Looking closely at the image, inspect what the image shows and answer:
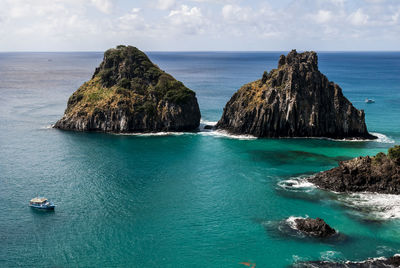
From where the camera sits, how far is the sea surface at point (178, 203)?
6512cm

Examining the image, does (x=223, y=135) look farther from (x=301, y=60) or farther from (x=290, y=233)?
(x=290, y=233)

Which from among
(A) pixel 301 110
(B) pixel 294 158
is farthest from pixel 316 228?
(A) pixel 301 110

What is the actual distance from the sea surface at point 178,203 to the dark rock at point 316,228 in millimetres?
1904

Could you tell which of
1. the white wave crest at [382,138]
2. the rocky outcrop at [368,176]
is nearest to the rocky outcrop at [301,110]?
the white wave crest at [382,138]

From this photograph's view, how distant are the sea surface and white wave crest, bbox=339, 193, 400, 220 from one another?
0.22 m

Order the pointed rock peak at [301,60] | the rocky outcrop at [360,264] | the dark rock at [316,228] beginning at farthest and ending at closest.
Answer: the pointed rock peak at [301,60], the dark rock at [316,228], the rocky outcrop at [360,264]

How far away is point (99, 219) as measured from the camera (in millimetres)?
76750

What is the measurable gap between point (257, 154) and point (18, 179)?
6962cm

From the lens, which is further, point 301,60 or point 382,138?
point 301,60

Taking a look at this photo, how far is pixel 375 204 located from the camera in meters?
82.7

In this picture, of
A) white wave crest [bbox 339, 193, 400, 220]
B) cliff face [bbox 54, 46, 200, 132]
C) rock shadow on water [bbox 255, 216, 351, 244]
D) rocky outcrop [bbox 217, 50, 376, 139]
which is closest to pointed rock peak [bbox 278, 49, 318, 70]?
rocky outcrop [bbox 217, 50, 376, 139]

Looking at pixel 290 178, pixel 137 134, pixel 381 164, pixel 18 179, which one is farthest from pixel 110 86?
pixel 381 164

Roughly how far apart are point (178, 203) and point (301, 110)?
72.5 meters

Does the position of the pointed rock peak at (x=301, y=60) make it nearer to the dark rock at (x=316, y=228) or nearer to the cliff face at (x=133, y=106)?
the cliff face at (x=133, y=106)
